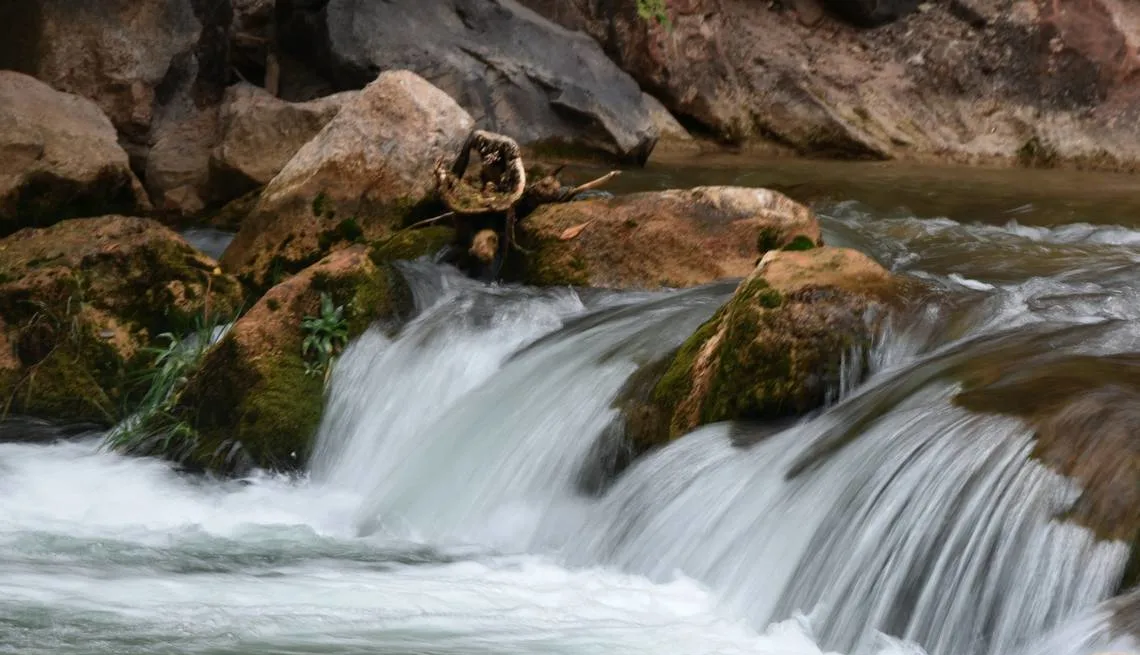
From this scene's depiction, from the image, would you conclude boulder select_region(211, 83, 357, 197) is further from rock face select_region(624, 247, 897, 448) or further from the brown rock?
rock face select_region(624, 247, 897, 448)

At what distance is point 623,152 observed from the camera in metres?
9.82

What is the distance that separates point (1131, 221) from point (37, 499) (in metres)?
5.80

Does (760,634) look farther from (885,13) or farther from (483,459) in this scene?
(885,13)

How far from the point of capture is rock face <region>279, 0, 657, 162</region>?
9.75 metres

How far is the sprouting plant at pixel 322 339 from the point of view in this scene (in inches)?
215

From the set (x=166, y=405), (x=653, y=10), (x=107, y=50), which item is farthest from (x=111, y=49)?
(x=166, y=405)

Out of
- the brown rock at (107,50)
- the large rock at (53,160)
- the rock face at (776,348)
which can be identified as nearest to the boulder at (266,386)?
the rock face at (776,348)

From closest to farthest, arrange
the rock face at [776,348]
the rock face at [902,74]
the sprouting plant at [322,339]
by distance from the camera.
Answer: the rock face at [776,348]
the sprouting plant at [322,339]
the rock face at [902,74]

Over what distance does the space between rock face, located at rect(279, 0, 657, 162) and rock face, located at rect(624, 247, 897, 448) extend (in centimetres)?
534

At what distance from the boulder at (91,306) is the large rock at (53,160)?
0.84m

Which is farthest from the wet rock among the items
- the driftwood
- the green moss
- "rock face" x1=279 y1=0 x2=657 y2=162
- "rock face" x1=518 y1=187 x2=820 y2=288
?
"rock face" x1=279 y1=0 x2=657 y2=162

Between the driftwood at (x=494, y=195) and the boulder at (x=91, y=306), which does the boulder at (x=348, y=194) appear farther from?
the boulder at (x=91, y=306)

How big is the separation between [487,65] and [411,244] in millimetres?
4099

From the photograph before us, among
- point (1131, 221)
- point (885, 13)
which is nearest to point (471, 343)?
point (1131, 221)
